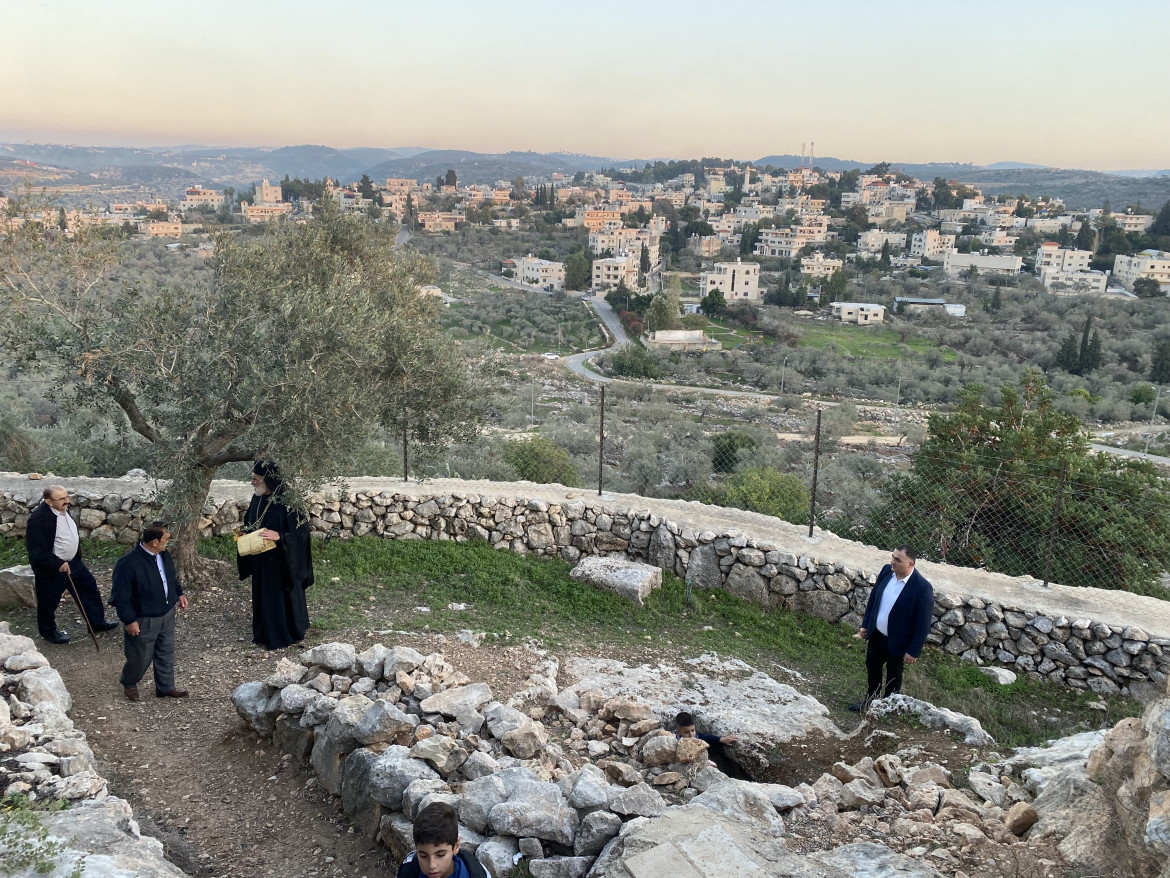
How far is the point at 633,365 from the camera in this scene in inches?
2472

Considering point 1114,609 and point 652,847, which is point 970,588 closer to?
point 1114,609

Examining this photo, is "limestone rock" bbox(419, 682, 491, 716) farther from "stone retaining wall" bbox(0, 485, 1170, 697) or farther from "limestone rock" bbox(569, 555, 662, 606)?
"stone retaining wall" bbox(0, 485, 1170, 697)

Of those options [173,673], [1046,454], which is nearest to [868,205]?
[1046,454]

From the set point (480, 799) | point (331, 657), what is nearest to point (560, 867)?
point (480, 799)

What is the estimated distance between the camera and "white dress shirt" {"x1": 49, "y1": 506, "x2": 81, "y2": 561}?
718 cm

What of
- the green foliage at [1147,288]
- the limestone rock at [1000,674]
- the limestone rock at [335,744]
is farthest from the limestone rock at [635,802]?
the green foliage at [1147,288]

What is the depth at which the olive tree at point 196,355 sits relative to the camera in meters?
7.14

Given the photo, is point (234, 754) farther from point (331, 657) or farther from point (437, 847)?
point (437, 847)

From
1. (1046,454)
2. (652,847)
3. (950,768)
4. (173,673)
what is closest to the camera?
(652,847)

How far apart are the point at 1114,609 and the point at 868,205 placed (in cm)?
19025

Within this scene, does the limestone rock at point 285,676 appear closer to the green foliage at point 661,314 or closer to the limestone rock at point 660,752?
the limestone rock at point 660,752

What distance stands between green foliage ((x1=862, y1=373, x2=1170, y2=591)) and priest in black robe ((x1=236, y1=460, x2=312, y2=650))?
27.3ft

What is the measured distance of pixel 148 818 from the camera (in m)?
4.99

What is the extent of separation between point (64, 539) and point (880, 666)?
7.68 metres
